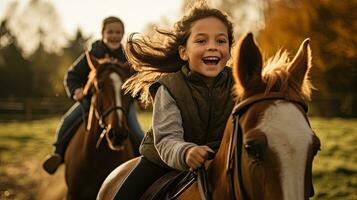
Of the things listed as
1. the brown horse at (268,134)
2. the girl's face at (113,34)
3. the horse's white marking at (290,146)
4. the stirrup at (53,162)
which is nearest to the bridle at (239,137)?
the brown horse at (268,134)

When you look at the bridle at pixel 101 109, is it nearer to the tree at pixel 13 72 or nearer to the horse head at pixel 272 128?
the horse head at pixel 272 128

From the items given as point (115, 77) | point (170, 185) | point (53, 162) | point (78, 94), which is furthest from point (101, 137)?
point (170, 185)

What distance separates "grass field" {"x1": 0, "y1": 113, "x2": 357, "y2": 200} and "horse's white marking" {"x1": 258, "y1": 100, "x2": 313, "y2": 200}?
6.59m

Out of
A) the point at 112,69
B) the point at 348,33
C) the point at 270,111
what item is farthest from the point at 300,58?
the point at 348,33

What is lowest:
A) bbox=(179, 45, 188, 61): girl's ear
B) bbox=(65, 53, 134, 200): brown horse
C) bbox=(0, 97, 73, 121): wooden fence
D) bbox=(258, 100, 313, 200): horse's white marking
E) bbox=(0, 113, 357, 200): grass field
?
bbox=(0, 97, 73, 121): wooden fence

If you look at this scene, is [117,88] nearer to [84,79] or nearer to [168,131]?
[84,79]

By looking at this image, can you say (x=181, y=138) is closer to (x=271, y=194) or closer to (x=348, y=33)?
(x=271, y=194)

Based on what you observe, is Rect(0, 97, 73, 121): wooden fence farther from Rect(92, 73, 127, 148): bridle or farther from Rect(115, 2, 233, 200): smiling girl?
Rect(115, 2, 233, 200): smiling girl

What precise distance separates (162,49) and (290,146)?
1.61m

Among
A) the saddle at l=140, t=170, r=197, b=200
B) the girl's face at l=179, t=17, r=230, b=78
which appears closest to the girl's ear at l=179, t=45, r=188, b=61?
the girl's face at l=179, t=17, r=230, b=78

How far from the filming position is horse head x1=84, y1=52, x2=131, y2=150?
6.20m

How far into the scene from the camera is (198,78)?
3074 millimetres

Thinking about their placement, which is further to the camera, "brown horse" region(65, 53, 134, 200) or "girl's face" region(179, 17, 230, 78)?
"brown horse" region(65, 53, 134, 200)

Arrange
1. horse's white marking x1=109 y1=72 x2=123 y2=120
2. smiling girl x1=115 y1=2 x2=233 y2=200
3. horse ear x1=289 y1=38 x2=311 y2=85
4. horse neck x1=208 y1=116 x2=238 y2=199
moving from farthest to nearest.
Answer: horse's white marking x1=109 y1=72 x2=123 y2=120, smiling girl x1=115 y1=2 x2=233 y2=200, horse neck x1=208 y1=116 x2=238 y2=199, horse ear x1=289 y1=38 x2=311 y2=85
